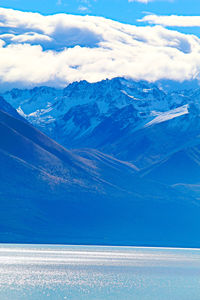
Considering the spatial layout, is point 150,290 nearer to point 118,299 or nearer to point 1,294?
point 118,299

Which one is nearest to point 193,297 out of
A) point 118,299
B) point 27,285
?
point 118,299

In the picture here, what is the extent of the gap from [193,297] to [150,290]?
19776mm

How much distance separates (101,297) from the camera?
567ft

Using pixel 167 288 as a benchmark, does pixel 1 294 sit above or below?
below

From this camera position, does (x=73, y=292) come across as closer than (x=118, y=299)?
No

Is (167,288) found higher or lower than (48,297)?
higher

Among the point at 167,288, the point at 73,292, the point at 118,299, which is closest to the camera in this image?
the point at 118,299

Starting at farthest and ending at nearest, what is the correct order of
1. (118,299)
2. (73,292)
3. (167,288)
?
1. (167,288)
2. (73,292)
3. (118,299)

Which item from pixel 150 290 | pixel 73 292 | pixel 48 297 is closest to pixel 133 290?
pixel 150 290

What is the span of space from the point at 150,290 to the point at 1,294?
41.4 metres

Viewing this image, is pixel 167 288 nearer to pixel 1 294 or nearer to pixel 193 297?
pixel 193 297

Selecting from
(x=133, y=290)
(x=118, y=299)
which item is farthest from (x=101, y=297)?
(x=133, y=290)

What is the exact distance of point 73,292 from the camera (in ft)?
601

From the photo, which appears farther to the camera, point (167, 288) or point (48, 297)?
point (167, 288)
